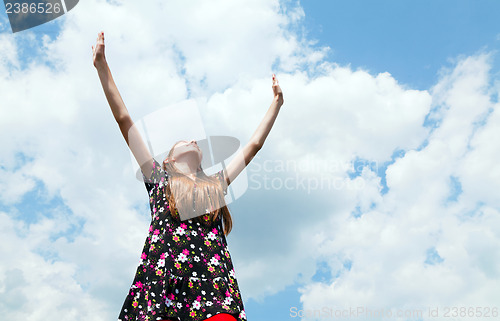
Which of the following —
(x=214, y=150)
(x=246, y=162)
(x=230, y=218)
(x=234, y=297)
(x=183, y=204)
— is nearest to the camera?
(x=234, y=297)

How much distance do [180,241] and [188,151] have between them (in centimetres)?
95

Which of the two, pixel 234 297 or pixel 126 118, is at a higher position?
pixel 126 118

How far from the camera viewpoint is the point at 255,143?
4.36 metres

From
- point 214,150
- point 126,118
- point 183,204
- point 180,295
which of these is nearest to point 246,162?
point 214,150

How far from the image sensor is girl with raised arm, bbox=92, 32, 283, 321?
10.5 feet

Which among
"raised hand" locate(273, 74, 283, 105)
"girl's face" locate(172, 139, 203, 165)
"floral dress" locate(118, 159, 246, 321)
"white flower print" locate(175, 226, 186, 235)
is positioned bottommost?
"floral dress" locate(118, 159, 246, 321)

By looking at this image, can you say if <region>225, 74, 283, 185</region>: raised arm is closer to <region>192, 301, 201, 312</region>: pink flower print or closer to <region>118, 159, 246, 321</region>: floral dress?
<region>118, 159, 246, 321</region>: floral dress

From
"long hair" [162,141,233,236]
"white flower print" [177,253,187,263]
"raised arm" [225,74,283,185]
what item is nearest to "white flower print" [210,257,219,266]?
"white flower print" [177,253,187,263]

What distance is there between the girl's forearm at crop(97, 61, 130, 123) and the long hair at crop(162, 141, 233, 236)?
629mm

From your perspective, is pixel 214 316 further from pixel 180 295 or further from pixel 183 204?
pixel 183 204

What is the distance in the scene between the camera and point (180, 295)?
3.25 meters

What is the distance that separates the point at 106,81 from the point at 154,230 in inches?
51.2

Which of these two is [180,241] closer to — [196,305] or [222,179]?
[196,305]

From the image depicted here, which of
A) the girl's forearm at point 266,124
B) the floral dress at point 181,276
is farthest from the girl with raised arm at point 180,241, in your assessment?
the girl's forearm at point 266,124
